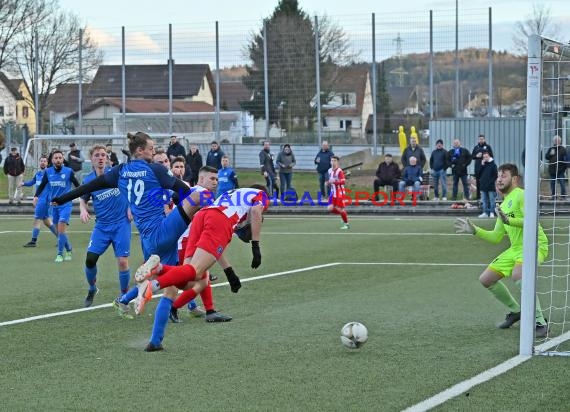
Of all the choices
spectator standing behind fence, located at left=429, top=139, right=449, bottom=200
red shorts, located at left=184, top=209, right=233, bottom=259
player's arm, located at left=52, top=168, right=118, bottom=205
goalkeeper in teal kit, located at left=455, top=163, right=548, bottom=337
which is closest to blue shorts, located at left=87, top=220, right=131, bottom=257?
player's arm, located at left=52, top=168, right=118, bottom=205

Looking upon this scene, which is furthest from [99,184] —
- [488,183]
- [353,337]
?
[488,183]

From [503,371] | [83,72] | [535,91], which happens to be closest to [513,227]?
[535,91]

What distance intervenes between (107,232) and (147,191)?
8.75 ft

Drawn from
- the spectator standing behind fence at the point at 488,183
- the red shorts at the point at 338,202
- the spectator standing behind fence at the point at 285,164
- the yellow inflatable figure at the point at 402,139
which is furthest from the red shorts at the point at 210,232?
the yellow inflatable figure at the point at 402,139

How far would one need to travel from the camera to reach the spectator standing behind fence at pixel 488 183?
24.8 metres

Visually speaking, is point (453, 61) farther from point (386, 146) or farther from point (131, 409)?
point (131, 409)

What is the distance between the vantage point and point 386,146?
37375 mm

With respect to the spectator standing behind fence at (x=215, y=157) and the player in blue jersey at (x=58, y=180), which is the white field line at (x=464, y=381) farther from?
the spectator standing behind fence at (x=215, y=157)

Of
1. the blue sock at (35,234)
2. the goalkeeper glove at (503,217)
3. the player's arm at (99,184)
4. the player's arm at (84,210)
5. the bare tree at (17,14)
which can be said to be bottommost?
the blue sock at (35,234)

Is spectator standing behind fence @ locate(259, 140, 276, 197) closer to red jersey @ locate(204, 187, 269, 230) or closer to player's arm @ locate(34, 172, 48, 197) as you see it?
player's arm @ locate(34, 172, 48, 197)

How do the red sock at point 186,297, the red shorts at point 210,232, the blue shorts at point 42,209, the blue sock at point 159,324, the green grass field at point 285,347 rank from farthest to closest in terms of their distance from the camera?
the blue shorts at point 42,209
the red sock at point 186,297
the red shorts at point 210,232
the blue sock at point 159,324
the green grass field at point 285,347

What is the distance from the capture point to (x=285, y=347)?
8.97m

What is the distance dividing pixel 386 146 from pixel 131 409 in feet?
103

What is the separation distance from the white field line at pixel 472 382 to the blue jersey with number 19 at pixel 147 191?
368cm
